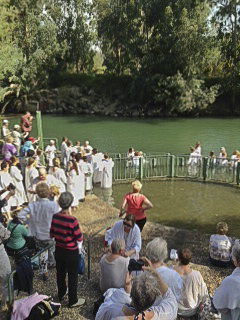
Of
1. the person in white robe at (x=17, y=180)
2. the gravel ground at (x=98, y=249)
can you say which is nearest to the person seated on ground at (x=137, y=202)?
the gravel ground at (x=98, y=249)

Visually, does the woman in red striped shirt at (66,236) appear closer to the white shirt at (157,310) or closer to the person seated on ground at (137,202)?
the white shirt at (157,310)

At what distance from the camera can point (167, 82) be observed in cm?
4369

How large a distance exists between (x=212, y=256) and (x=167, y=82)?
37849 millimetres

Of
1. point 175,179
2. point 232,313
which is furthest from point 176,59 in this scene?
point 232,313

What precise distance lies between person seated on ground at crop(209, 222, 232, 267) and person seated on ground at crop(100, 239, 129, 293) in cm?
297

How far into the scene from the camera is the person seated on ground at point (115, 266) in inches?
195

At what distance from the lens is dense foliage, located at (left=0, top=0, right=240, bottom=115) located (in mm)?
41500

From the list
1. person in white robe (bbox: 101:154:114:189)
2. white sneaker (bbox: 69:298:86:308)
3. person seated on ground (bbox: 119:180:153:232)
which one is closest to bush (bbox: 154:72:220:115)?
person in white robe (bbox: 101:154:114:189)

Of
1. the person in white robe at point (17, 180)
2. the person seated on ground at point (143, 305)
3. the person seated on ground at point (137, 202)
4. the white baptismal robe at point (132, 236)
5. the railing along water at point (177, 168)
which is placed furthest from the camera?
the railing along water at point (177, 168)

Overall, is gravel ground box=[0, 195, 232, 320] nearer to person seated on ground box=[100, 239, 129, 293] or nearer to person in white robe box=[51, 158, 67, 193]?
person seated on ground box=[100, 239, 129, 293]

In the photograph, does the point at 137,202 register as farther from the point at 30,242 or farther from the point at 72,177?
the point at 72,177

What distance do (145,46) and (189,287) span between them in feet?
141

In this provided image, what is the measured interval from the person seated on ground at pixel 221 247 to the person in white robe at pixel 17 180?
5349 millimetres

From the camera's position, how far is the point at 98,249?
847 cm
